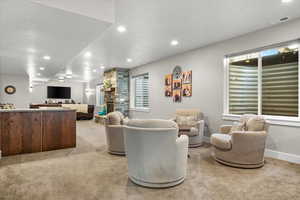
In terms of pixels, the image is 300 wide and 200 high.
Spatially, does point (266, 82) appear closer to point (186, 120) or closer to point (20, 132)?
point (186, 120)

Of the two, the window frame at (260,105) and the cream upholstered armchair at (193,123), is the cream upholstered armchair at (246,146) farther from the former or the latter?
the cream upholstered armchair at (193,123)

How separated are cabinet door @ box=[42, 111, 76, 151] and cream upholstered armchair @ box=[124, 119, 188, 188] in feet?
8.25

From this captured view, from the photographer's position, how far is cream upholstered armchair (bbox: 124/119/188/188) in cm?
223

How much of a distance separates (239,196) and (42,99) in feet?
46.9

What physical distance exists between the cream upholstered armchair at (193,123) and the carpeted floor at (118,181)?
77cm

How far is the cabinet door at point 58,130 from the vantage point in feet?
13.4

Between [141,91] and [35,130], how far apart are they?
4.55m

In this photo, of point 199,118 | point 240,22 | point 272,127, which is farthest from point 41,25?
point 272,127

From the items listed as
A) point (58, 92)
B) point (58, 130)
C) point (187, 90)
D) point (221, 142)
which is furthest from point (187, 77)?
point (58, 92)

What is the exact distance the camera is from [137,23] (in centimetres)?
350

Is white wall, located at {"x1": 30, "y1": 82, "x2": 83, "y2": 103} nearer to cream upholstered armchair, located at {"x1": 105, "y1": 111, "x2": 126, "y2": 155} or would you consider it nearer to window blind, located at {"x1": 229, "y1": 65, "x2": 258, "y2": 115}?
cream upholstered armchair, located at {"x1": 105, "y1": 111, "x2": 126, "y2": 155}

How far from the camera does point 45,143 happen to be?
13.3 ft

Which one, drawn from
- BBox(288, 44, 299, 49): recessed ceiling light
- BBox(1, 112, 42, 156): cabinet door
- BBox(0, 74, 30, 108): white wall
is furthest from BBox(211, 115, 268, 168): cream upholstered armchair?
BBox(0, 74, 30, 108): white wall

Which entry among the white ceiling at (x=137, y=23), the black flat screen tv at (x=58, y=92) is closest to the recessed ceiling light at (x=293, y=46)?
the white ceiling at (x=137, y=23)
